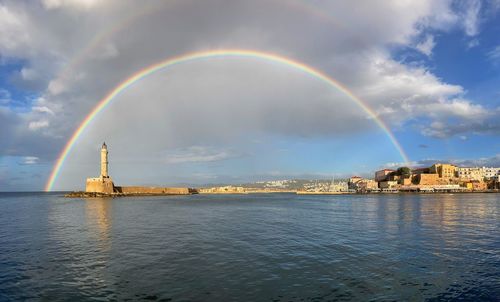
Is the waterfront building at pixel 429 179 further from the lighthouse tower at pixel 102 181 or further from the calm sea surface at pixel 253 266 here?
the calm sea surface at pixel 253 266

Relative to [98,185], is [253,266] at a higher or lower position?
lower

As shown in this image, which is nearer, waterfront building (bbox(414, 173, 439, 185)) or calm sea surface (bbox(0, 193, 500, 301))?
calm sea surface (bbox(0, 193, 500, 301))

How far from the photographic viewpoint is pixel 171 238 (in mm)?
33125

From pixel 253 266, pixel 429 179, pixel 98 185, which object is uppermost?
pixel 98 185

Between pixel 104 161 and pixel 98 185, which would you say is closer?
pixel 104 161

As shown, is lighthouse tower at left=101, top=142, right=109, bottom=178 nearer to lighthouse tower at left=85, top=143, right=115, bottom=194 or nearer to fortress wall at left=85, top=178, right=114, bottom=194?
lighthouse tower at left=85, top=143, right=115, bottom=194

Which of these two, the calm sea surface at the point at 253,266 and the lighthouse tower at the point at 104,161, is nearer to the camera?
the calm sea surface at the point at 253,266

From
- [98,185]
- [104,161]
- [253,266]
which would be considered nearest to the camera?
[253,266]

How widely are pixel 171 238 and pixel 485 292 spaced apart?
2422 centimetres

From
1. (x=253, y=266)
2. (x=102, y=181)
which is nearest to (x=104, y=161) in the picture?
(x=102, y=181)

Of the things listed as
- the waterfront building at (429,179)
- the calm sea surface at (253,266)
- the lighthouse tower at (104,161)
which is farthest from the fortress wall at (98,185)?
the waterfront building at (429,179)

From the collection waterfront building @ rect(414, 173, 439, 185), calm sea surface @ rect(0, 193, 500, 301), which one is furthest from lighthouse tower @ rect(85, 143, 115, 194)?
waterfront building @ rect(414, 173, 439, 185)

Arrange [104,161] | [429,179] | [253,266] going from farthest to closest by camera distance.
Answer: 1. [429,179]
2. [104,161]
3. [253,266]

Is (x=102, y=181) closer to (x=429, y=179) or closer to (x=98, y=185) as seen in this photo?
(x=98, y=185)
